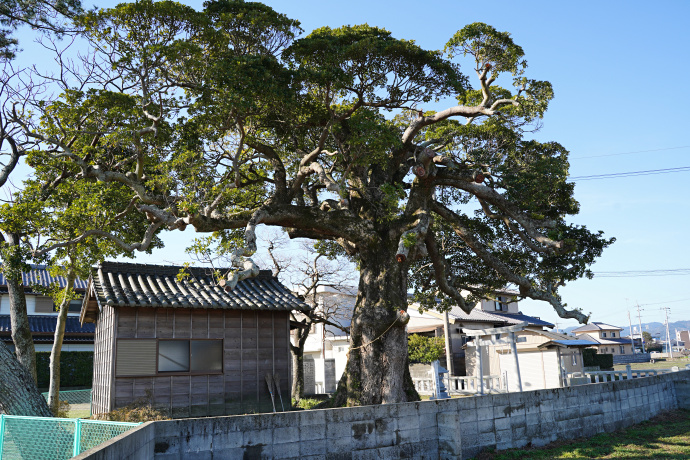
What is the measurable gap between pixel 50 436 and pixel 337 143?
9.13 meters

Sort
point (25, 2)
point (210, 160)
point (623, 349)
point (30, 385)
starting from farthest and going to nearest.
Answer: point (623, 349) < point (210, 160) < point (25, 2) < point (30, 385)

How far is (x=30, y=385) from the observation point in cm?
948

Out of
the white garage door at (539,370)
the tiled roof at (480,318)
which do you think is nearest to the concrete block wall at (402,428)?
the white garage door at (539,370)

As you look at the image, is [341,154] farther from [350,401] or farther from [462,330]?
[462,330]

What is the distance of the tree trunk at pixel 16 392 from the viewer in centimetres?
902

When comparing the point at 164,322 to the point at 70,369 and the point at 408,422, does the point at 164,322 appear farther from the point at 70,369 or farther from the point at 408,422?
the point at 70,369

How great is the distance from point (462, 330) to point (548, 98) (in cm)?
2288

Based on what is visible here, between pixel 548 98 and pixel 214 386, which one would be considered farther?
pixel 214 386

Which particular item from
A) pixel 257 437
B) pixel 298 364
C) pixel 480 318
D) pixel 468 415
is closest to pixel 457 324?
pixel 480 318

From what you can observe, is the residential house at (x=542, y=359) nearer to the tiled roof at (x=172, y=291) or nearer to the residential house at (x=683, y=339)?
the tiled roof at (x=172, y=291)

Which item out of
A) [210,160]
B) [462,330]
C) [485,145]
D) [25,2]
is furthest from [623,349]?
[25,2]

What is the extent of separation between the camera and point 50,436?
7.30 meters

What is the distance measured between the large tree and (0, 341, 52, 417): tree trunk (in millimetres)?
4274

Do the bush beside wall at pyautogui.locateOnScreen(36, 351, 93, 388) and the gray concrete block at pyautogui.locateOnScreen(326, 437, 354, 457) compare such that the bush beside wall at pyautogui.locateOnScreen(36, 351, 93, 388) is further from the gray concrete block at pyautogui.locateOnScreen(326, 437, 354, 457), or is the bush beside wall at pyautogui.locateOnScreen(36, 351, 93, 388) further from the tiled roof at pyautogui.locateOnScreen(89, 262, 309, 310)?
the gray concrete block at pyautogui.locateOnScreen(326, 437, 354, 457)
